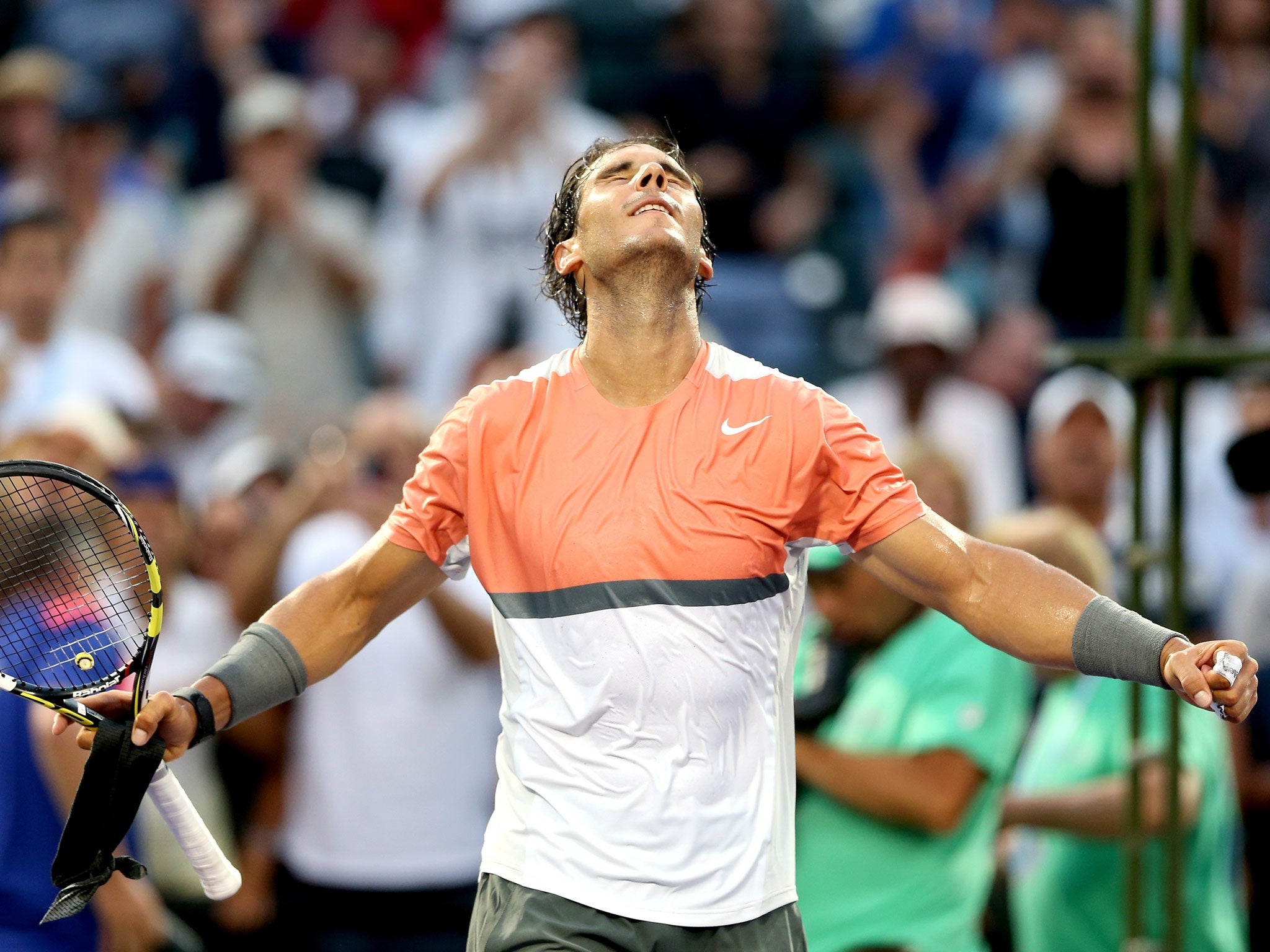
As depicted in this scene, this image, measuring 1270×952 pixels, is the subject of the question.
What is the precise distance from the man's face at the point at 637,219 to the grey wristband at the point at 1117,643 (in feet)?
3.40

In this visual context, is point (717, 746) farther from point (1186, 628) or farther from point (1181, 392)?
point (1186, 628)

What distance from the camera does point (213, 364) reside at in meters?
7.47

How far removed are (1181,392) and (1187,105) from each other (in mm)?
768

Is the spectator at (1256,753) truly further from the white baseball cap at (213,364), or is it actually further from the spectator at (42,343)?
the spectator at (42,343)

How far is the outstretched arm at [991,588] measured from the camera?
10.2 ft

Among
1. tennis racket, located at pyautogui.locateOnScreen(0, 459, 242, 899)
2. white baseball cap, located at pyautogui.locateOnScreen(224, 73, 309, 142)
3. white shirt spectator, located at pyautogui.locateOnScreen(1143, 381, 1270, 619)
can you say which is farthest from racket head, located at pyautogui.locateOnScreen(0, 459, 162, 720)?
white shirt spectator, located at pyautogui.locateOnScreen(1143, 381, 1270, 619)

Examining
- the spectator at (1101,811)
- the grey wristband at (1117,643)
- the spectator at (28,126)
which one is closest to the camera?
the grey wristband at (1117,643)

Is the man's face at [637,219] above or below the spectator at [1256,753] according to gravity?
above

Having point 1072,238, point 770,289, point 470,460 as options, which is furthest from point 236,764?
point 1072,238

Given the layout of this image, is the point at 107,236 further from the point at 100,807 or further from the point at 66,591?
the point at 100,807

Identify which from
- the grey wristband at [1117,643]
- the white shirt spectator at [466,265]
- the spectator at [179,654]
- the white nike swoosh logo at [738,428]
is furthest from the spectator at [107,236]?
the grey wristband at [1117,643]

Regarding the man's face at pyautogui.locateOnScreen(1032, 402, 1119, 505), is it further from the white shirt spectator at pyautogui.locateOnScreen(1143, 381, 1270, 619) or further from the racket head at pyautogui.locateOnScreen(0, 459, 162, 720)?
the racket head at pyautogui.locateOnScreen(0, 459, 162, 720)

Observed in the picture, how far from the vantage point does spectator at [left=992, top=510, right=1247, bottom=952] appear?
15.1ft

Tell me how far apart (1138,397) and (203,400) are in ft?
14.5
